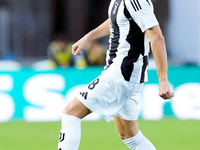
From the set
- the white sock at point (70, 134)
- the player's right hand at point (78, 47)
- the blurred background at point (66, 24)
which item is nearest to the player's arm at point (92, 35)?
the player's right hand at point (78, 47)

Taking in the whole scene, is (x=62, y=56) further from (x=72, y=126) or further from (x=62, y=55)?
(x=72, y=126)

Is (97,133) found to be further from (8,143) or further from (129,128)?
(129,128)

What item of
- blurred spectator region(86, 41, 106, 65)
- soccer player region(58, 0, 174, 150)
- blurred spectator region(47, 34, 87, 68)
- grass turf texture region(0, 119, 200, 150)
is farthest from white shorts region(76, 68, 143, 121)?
blurred spectator region(47, 34, 87, 68)

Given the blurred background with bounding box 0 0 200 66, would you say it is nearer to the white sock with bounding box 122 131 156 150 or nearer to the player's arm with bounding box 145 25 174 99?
the white sock with bounding box 122 131 156 150

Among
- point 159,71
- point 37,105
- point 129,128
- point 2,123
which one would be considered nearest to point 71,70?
point 37,105

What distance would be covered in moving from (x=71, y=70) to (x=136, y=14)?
17.7ft

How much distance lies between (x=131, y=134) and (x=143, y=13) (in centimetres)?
115

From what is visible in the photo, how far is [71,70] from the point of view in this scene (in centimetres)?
869

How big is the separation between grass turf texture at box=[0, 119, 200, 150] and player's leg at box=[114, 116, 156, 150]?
65.3 inches

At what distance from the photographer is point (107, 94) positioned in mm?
3525

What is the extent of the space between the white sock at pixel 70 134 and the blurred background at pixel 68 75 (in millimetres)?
2194

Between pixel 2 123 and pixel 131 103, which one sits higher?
pixel 131 103

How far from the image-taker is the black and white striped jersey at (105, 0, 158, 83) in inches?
140

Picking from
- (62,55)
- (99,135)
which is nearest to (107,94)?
(99,135)
